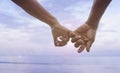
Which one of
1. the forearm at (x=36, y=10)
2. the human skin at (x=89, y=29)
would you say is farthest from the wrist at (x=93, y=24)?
the forearm at (x=36, y=10)

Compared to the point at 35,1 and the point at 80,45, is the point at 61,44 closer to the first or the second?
the point at 80,45

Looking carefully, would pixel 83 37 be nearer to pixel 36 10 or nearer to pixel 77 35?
pixel 77 35

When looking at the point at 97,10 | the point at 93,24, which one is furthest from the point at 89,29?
the point at 97,10

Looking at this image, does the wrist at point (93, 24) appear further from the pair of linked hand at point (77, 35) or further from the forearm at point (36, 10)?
the forearm at point (36, 10)

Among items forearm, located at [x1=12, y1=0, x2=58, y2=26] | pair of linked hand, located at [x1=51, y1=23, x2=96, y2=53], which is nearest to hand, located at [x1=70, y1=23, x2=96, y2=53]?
pair of linked hand, located at [x1=51, y1=23, x2=96, y2=53]

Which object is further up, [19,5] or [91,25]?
[19,5]

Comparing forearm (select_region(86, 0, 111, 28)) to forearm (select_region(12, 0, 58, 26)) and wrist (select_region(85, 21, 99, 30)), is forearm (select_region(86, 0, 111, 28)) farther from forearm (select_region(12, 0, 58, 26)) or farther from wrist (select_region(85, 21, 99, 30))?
forearm (select_region(12, 0, 58, 26))

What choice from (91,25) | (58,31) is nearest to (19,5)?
(58,31)
